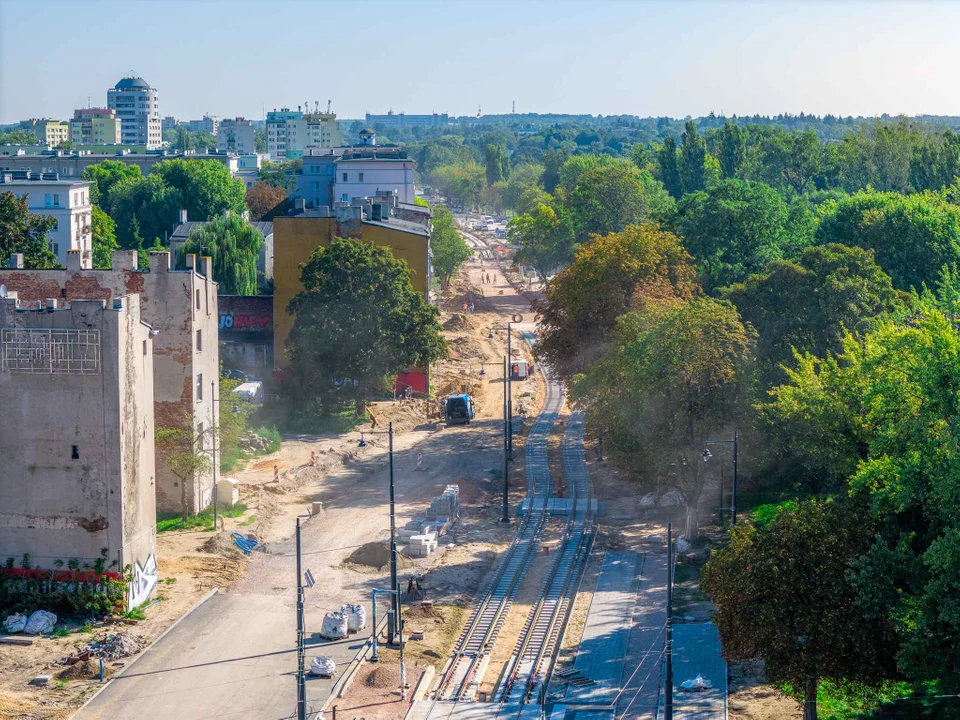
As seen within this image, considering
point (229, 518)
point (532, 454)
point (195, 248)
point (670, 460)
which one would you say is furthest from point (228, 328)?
point (670, 460)

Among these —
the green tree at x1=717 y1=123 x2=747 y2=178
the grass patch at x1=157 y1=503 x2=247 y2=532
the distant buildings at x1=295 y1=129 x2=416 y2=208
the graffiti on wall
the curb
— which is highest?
the green tree at x1=717 y1=123 x2=747 y2=178

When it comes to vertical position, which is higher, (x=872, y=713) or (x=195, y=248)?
(x=195, y=248)

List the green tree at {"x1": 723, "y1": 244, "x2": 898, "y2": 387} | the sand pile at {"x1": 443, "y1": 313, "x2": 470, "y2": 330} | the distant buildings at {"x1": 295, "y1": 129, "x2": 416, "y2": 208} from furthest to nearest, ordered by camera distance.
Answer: the distant buildings at {"x1": 295, "y1": 129, "x2": 416, "y2": 208}
the sand pile at {"x1": 443, "y1": 313, "x2": 470, "y2": 330}
the green tree at {"x1": 723, "y1": 244, "x2": 898, "y2": 387}

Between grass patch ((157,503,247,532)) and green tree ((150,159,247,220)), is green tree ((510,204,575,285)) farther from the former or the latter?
grass patch ((157,503,247,532))

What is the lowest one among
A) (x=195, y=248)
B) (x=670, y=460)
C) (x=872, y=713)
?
(x=872, y=713)

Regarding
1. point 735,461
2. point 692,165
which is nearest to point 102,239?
point 692,165

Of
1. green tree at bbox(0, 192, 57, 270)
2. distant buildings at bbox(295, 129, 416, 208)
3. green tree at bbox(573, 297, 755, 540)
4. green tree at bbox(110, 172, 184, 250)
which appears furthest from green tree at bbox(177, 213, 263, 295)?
green tree at bbox(573, 297, 755, 540)

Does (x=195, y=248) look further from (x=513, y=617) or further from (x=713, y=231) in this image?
(x=513, y=617)
